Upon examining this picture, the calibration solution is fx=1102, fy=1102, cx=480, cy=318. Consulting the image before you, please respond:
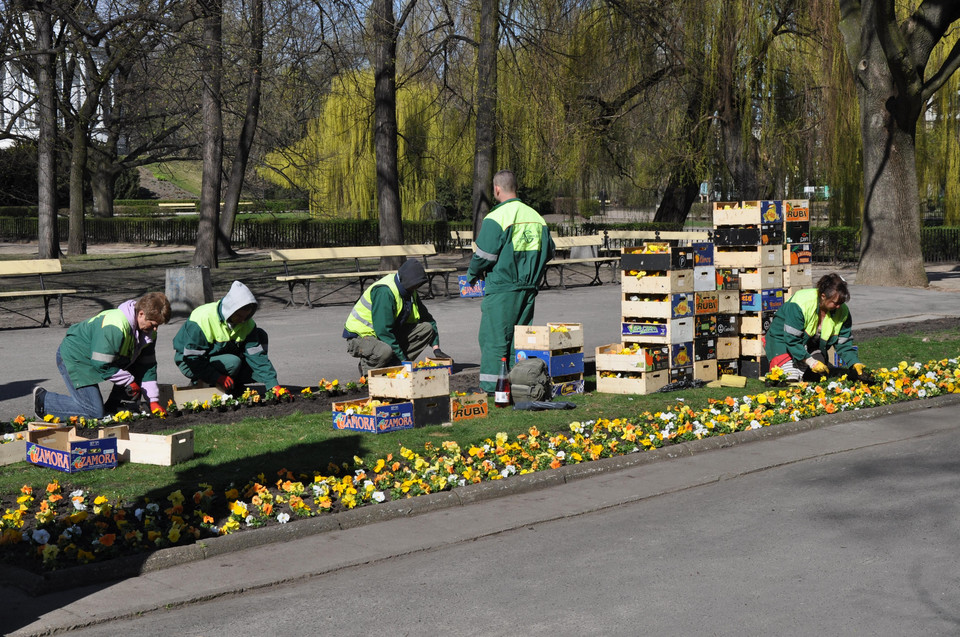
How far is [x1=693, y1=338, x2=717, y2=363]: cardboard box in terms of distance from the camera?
37.6ft

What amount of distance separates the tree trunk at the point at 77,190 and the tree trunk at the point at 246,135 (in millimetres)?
4313

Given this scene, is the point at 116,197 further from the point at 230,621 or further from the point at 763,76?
the point at 230,621

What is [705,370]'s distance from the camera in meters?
11.6

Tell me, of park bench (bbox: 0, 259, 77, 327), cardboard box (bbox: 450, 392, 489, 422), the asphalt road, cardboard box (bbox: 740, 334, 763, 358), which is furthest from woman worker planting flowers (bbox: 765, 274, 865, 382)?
park bench (bbox: 0, 259, 77, 327)

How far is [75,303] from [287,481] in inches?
586

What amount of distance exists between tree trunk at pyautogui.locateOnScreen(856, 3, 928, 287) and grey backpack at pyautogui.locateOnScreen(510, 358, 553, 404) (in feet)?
49.8

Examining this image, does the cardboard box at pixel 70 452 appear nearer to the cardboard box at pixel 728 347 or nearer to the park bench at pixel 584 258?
the cardboard box at pixel 728 347

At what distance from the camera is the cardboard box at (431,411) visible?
30.2 feet

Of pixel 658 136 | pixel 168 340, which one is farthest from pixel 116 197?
pixel 168 340

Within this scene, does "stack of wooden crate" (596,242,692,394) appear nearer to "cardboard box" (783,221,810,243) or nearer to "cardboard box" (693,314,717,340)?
"cardboard box" (693,314,717,340)

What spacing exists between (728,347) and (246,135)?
68.8 ft

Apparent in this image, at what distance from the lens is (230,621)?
5137 mm

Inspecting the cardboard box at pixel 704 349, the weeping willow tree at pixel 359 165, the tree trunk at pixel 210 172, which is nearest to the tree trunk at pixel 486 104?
the tree trunk at pixel 210 172

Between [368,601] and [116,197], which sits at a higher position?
[116,197]
